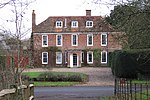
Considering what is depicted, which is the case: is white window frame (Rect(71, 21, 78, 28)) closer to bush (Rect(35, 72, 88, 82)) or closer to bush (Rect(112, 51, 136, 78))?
bush (Rect(112, 51, 136, 78))

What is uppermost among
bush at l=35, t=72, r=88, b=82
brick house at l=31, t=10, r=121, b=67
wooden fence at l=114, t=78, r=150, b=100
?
brick house at l=31, t=10, r=121, b=67

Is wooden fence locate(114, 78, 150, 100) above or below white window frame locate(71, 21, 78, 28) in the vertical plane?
below

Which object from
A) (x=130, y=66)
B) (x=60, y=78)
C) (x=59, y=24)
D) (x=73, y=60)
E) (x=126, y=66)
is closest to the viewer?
(x=130, y=66)

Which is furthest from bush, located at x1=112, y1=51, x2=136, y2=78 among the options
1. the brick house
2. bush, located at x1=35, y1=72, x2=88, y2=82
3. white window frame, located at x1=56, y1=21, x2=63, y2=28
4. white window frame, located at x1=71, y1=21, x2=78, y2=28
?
white window frame, located at x1=56, y1=21, x2=63, y2=28

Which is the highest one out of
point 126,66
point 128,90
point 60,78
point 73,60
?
point 73,60

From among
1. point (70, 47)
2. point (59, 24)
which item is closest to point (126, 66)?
point (70, 47)

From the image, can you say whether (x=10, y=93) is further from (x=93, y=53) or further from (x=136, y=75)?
(x=93, y=53)

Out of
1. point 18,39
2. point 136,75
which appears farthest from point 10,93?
point 136,75

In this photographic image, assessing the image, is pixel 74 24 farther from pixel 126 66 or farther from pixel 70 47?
pixel 126 66

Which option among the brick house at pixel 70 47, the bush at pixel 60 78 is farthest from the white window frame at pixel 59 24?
the bush at pixel 60 78

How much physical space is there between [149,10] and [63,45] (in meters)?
54.6

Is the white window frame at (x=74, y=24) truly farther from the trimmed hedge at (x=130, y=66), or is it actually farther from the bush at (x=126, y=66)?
the trimmed hedge at (x=130, y=66)

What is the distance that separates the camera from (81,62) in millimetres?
66000

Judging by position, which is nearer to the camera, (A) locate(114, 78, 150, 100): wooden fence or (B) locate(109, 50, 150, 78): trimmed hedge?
(A) locate(114, 78, 150, 100): wooden fence
